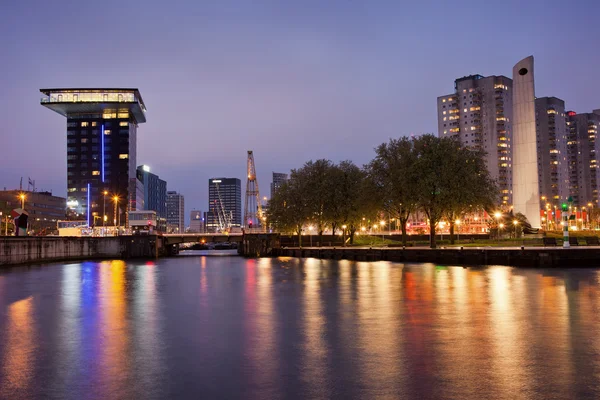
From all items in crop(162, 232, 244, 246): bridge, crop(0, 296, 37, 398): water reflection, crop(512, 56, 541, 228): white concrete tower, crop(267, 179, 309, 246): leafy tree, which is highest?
crop(512, 56, 541, 228): white concrete tower

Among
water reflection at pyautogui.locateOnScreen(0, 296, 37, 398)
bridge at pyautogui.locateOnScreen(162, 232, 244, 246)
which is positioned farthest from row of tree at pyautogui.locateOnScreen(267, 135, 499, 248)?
water reflection at pyautogui.locateOnScreen(0, 296, 37, 398)

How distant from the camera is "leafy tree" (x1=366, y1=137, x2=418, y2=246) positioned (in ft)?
261

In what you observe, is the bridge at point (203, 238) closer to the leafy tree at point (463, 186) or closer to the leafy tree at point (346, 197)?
the leafy tree at point (346, 197)

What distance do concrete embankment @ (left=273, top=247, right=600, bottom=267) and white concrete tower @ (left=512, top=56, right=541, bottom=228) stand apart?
4684 cm

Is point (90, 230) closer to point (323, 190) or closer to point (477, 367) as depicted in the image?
point (323, 190)

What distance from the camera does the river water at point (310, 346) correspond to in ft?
44.3

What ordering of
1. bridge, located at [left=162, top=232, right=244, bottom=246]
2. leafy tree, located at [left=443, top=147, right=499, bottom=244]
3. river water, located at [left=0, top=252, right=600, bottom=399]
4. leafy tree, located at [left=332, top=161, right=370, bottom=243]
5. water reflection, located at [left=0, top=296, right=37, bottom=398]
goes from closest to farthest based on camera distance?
river water, located at [left=0, top=252, right=600, bottom=399]
water reflection, located at [left=0, top=296, right=37, bottom=398]
leafy tree, located at [left=443, top=147, right=499, bottom=244]
leafy tree, located at [left=332, top=161, right=370, bottom=243]
bridge, located at [left=162, top=232, right=244, bottom=246]

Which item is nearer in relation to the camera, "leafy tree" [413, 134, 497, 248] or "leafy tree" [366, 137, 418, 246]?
"leafy tree" [413, 134, 497, 248]

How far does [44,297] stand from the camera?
3759 cm

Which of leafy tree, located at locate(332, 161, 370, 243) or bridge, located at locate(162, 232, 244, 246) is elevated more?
leafy tree, located at locate(332, 161, 370, 243)

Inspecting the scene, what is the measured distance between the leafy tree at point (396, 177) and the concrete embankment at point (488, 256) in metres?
A: 7.89

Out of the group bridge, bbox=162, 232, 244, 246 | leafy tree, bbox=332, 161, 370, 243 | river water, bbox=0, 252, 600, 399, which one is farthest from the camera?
bridge, bbox=162, 232, 244, 246

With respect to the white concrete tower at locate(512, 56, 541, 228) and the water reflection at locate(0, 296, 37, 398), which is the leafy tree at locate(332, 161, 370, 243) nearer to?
the white concrete tower at locate(512, 56, 541, 228)

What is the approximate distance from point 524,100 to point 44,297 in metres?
107
